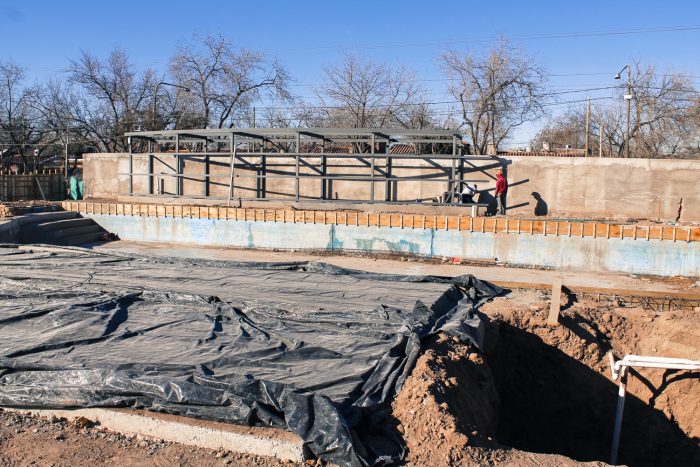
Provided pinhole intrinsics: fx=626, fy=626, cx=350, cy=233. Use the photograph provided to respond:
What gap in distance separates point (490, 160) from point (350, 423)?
1562 centimetres

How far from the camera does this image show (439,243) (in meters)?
16.2

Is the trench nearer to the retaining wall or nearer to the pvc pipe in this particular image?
the pvc pipe

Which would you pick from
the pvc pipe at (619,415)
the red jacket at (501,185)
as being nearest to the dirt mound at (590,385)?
the pvc pipe at (619,415)

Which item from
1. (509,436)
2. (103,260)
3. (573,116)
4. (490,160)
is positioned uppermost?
(573,116)

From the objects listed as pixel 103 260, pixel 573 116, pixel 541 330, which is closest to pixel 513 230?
pixel 541 330

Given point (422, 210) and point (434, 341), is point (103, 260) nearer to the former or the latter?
point (434, 341)

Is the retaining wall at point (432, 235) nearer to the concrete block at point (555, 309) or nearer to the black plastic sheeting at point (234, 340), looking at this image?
the black plastic sheeting at point (234, 340)

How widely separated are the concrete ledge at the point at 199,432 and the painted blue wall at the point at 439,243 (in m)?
10.9

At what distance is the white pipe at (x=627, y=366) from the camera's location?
8.46 meters

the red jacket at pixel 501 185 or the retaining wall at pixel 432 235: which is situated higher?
the red jacket at pixel 501 185

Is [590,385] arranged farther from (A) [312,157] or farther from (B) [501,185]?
(A) [312,157]

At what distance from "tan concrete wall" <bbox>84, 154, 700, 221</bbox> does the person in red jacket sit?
0.71 meters

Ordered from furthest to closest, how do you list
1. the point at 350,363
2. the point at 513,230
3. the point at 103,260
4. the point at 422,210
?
1. the point at 422,210
2. the point at 513,230
3. the point at 103,260
4. the point at 350,363

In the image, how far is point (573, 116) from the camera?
145ft
